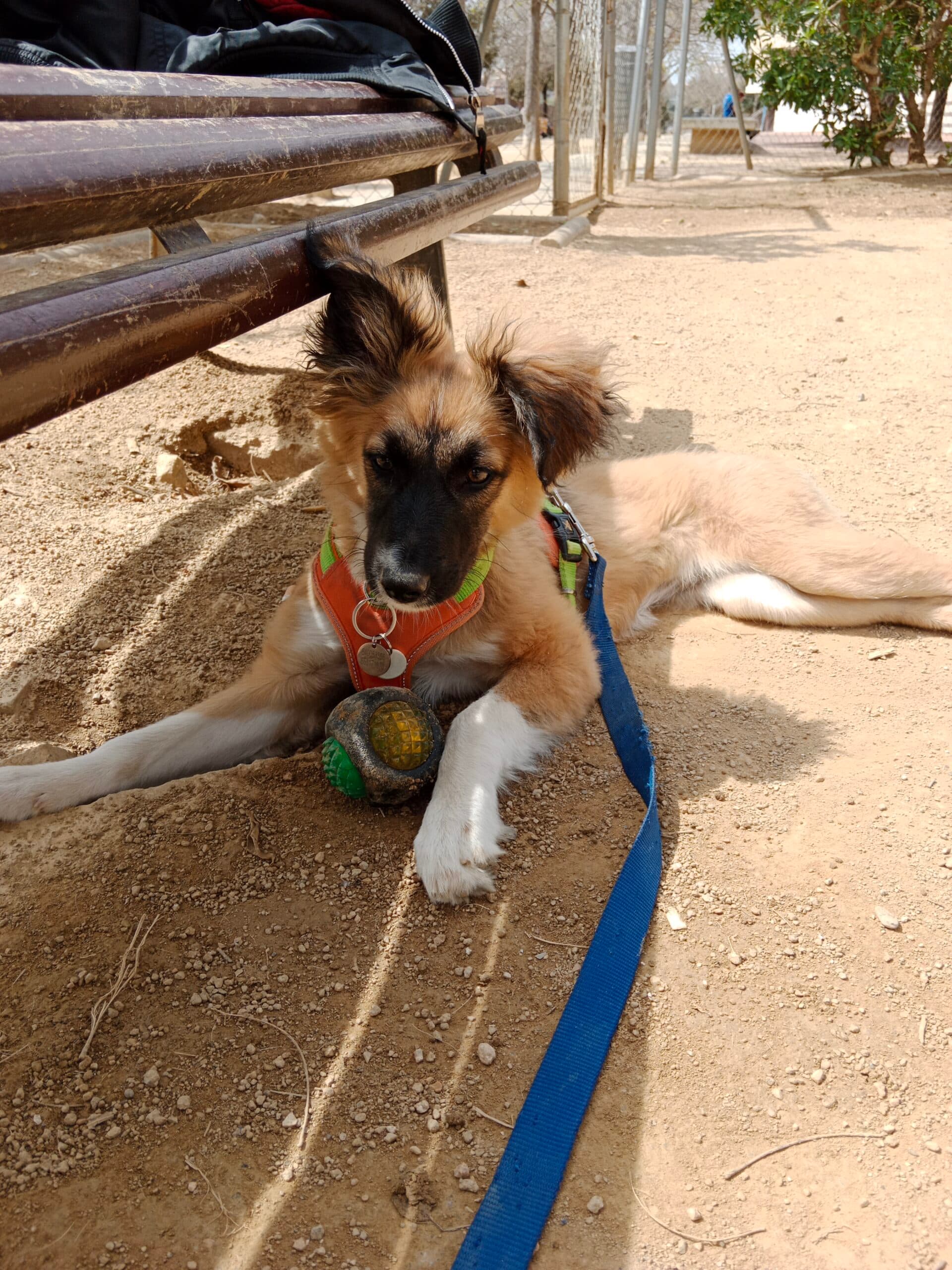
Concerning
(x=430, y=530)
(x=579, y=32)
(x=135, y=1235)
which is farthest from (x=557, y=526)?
(x=579, y=32)

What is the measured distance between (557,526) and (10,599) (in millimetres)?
1864

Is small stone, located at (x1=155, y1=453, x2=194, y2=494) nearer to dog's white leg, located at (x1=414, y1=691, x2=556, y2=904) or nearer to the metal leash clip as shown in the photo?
the metal leash clip

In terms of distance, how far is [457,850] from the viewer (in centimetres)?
209

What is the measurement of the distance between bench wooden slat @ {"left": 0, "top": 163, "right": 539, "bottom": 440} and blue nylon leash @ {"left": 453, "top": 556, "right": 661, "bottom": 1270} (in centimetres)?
136

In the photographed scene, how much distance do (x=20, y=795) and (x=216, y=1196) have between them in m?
1.21

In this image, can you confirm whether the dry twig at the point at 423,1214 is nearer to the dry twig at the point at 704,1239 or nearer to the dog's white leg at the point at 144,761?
the dry twig at the point at 704,1239

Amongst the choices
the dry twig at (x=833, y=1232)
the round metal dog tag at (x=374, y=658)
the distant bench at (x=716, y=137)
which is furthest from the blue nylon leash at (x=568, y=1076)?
the distant bench at (x=716, y=137)

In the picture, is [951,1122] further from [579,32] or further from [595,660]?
[579,32]

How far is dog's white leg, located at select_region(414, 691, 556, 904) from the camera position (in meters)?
2.05

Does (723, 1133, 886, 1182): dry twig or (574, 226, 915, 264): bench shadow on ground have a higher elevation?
(574, 226, 915, 264): bench shadow on ground

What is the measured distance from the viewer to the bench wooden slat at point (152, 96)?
1.59m

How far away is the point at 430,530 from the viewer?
2270mm

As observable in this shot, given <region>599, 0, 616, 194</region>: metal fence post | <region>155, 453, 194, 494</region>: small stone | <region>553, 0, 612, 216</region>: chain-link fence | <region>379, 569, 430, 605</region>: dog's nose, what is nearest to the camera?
<region>379, 569, 430, 605</region>: dog's nose

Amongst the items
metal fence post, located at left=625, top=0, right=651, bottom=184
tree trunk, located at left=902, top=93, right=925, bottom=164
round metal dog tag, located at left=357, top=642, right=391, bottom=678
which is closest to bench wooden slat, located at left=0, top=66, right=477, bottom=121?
round metal dog tag, located at left=357, top=642, right=391, bottom=678
